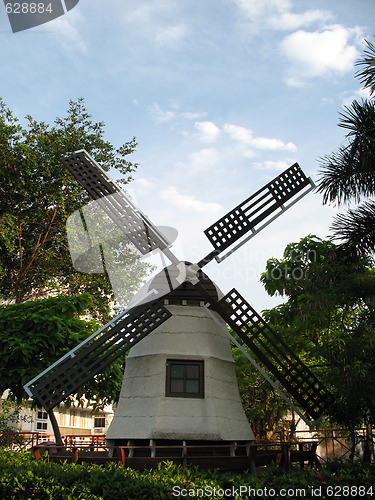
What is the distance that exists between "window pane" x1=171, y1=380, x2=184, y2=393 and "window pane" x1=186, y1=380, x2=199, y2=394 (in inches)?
5.3

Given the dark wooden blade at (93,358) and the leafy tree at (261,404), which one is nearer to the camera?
the dark wooden blade at (93,358)

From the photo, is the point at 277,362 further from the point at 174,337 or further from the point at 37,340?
the point at 37,340

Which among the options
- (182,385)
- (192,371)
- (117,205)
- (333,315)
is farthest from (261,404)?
(117,205)

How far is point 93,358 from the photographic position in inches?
466

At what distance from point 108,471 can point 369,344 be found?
7182 mm

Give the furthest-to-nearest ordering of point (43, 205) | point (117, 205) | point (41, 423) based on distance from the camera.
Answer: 1. point (41, 423)
2. point (43, 205)
3. point (117, 205)

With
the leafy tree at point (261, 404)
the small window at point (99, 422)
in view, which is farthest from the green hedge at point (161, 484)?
the small window at point (99, 422)

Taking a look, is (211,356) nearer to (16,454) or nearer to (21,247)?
(16,454)

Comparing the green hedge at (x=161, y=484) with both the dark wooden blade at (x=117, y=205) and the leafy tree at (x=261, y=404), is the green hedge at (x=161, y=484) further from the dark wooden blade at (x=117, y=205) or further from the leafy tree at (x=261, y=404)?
the leafy tree at (x=261, y=404)

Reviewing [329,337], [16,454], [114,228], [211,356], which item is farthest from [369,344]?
[114,228]

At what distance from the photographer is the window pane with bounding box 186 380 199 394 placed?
11594 mm

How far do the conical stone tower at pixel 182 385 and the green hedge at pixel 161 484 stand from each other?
1.92m

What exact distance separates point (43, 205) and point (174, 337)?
44.2 feet

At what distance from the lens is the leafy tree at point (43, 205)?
22641 mm
